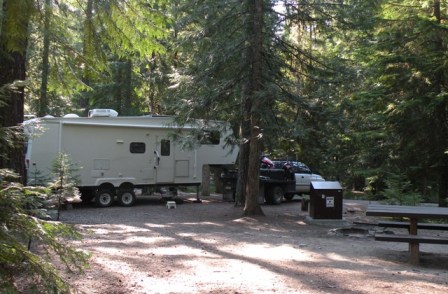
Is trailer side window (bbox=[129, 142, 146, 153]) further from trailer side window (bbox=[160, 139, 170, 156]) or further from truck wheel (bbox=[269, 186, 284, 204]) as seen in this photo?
truck wheel (bbox=[269, 186, 284, 204])

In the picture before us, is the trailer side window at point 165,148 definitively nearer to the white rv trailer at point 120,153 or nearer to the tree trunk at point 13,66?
the white rv trailer at point 120,153

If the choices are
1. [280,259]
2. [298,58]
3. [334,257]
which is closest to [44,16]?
[280,259]

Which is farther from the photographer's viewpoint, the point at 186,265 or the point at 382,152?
the point at 382,152

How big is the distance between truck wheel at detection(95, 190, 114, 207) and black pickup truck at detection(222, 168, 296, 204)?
173 inches

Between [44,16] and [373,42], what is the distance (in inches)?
508

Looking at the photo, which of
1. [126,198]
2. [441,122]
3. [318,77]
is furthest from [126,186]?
[441,122]

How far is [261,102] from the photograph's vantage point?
39.6ft

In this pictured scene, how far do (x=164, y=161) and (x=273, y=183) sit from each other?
412 cm

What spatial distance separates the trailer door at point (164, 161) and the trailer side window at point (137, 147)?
1.53 feet

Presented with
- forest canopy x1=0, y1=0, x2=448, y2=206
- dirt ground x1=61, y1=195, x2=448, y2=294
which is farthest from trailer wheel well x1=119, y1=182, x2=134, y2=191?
forest canopy x1=0, y1=0, x2=448, y2=206

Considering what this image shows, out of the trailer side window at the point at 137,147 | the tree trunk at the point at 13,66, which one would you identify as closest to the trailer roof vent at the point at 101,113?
the trailer side window at the point at 137,147

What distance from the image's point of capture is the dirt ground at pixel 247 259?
18.2ft

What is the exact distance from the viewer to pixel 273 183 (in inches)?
690

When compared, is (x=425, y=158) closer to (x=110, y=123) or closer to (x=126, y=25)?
(x=110, y=123)
